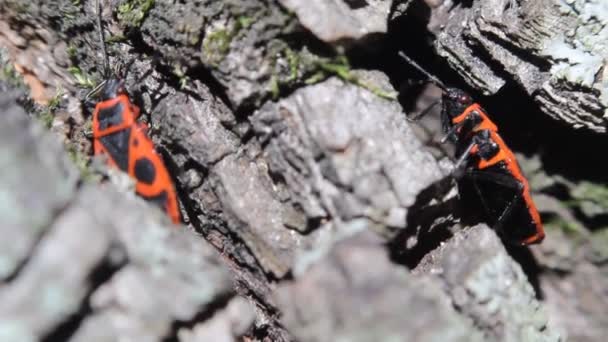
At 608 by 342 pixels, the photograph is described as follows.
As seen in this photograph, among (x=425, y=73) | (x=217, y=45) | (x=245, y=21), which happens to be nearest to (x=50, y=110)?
(x=217, y=45)

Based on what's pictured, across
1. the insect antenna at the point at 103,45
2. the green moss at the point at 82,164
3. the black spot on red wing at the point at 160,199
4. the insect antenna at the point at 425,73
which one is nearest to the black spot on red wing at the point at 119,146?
the green moss at the point at 82,164

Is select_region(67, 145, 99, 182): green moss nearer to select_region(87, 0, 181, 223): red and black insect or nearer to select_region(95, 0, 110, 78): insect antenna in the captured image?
select_region(87, 0, 181, 223): red and black insect

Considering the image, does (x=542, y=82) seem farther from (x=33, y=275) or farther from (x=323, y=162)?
(x=33, y=275)

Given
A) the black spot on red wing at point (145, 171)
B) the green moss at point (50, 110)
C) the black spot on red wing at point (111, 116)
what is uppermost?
the green moss at point (50, 110)

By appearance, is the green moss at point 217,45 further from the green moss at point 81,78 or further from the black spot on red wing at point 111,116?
the green moss at point 81,78

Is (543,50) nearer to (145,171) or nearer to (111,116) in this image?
(145,171)

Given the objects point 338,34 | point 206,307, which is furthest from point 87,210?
point 338,34
